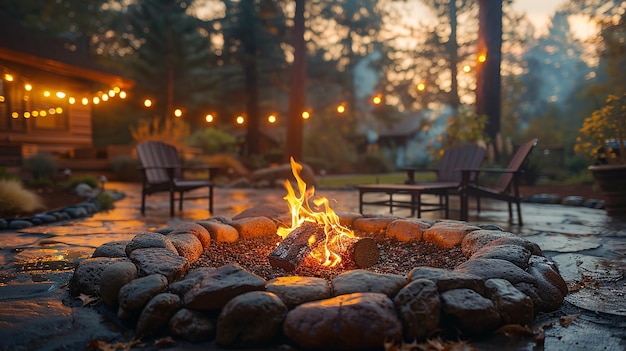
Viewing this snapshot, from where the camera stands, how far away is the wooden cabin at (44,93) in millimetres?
11559

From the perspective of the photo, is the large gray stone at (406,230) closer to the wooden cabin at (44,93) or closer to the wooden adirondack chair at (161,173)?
the wooden adirondack chair at (161,173)

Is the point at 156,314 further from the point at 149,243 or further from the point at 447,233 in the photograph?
the point at 447,233

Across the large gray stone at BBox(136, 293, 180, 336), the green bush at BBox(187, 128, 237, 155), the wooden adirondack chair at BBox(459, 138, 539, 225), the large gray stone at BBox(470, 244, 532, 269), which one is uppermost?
the green bush at BBox(187, 128, 237, 155)

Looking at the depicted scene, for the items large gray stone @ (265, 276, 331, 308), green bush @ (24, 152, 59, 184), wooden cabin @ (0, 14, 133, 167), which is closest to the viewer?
large gray stone @ (265, 276, 331, 308)

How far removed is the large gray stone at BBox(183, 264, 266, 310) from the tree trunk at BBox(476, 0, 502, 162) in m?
8.42

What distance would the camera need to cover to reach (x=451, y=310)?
209 centimetres

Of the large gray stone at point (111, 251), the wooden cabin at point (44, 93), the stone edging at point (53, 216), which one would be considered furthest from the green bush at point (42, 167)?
the large gray stone at point (111, 251)

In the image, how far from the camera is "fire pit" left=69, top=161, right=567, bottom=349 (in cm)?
198

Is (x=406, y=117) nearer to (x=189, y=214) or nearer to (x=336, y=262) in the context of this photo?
(x=189, y=214)

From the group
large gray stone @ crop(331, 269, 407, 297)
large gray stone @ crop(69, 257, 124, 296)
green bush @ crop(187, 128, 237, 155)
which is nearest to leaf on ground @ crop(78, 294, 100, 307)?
large gray stone @ crop(69, 257, 124, 296)

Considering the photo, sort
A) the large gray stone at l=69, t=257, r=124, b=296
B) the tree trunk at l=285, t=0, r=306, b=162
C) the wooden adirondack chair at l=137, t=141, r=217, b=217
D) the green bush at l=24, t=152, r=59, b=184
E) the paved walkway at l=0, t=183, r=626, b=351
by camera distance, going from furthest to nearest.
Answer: the tree trunk at l=285, t=0, r=306, b=162
the green bush at l=24, t=152, r=59, b=184
the wooden adirondack chair at l=137, t=141, r=217, b=217
the large gray stone at l=69, t=257, r=124, b=296
the paved walkway at l=0, t=183, r=626, b=351

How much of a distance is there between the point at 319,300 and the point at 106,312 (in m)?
1.10

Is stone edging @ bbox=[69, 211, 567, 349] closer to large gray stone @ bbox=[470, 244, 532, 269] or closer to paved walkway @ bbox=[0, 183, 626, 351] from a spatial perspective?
large gray stone @ bbox=[470, 244, 532, 269]

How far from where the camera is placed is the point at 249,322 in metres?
1.99
